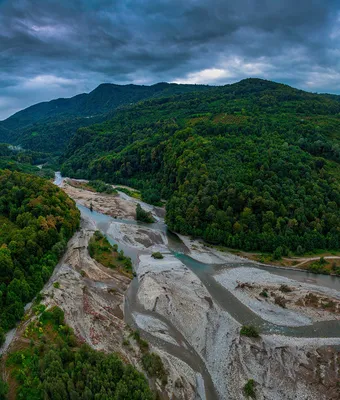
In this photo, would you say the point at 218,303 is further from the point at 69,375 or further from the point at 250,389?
the point at 69,375

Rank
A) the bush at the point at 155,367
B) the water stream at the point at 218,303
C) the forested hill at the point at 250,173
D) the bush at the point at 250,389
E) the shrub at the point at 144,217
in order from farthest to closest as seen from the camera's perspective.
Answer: the shrub at the point at 144,217
the forested hill at the point at 250,173
the water stream at the point at 218,303
the bush at the point at 155,367
the bush at the point at 250,389

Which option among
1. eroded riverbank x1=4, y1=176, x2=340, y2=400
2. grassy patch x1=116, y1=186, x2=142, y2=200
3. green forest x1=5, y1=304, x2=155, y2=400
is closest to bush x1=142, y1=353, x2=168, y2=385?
eroded riverbank x1=4, y1=176, x2=340, y2=400

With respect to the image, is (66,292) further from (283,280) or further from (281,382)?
(283,280)

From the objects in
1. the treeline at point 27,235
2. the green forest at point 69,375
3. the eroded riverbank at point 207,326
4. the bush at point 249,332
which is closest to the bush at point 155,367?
the eroded riverbank at point 207,326

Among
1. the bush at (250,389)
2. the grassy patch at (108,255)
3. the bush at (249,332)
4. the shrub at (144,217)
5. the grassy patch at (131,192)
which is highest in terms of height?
the grassy patch at (131,192)

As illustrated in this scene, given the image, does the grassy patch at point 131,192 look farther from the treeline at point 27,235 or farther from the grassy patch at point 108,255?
the grassy patch at point 108,255

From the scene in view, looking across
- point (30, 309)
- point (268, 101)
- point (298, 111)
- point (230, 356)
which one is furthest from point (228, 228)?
point (268, 101)

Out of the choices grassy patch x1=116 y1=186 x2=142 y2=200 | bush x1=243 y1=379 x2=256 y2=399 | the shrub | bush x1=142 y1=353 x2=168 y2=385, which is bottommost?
bush x1=243 y1=379 x2=256 y2=399

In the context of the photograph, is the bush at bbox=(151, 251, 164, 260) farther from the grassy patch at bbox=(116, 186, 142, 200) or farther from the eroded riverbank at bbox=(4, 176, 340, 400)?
the grassy patch at bbox=(116, 186, 142, 200)
